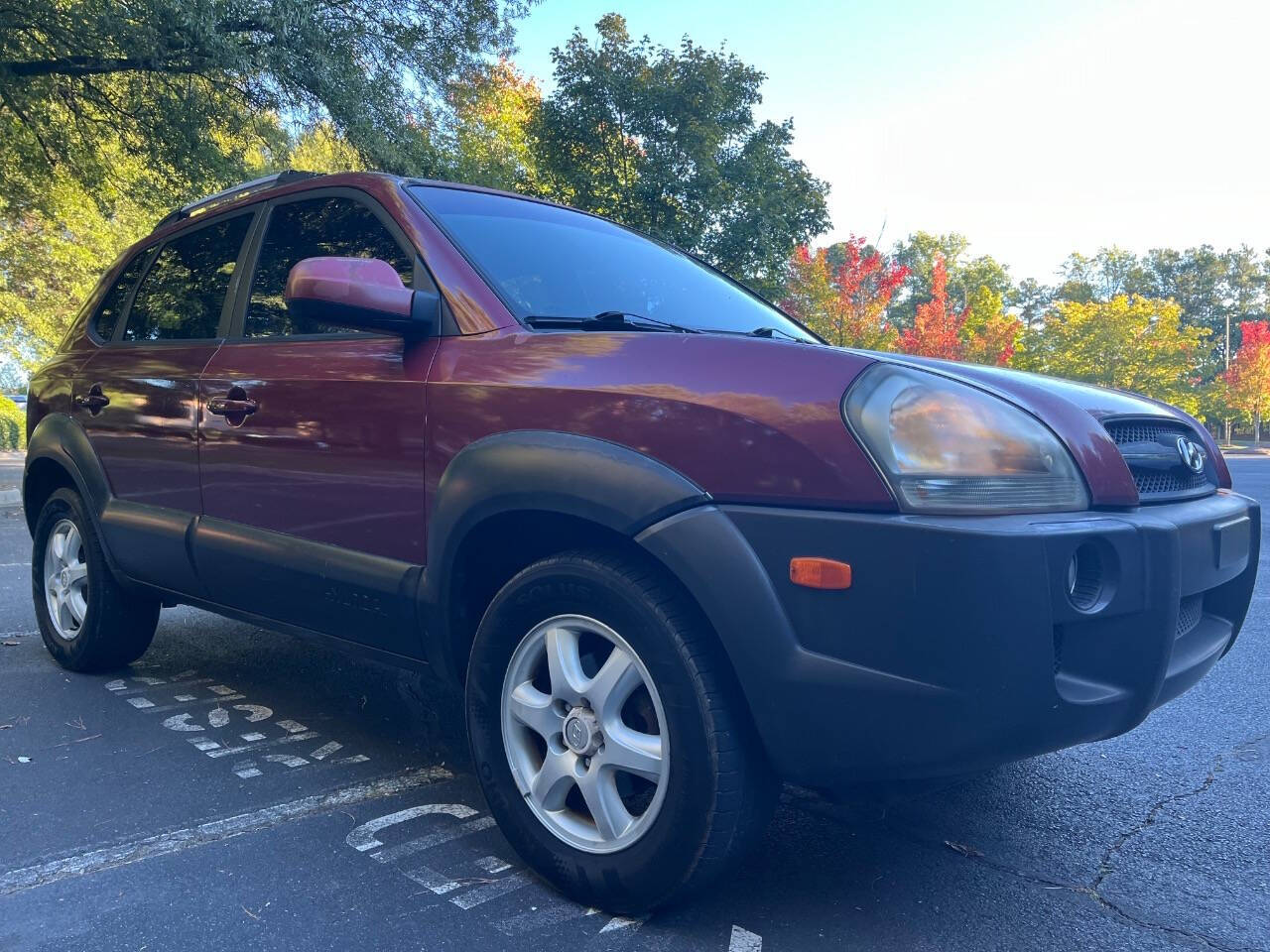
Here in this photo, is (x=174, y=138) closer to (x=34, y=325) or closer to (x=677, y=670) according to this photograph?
(x=34, y=325)

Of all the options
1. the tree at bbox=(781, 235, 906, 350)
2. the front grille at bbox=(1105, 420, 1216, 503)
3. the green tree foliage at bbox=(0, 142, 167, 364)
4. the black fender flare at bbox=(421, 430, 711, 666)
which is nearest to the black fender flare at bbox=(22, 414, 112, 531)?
the black fender flare at bbox=(421, 430, 711, 666)

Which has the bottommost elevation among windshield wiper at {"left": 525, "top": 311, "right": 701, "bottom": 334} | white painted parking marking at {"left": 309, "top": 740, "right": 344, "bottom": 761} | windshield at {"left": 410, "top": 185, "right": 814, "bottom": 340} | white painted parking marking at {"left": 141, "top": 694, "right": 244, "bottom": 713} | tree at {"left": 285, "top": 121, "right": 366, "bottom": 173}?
white painted parking marking at {"left": 141, "top": 694, "right": 244, "bottom": 713}

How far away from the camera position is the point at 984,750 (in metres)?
1.86

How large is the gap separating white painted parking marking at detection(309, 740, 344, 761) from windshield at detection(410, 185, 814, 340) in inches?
63.1

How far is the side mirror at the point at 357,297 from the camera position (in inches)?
96.7

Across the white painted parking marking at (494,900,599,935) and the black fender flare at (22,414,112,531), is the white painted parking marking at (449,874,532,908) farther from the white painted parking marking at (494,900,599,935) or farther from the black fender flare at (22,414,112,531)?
the black fender flare at (22,414,112,531)

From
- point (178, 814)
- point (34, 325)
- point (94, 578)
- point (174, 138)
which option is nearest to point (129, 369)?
point (94, 578)

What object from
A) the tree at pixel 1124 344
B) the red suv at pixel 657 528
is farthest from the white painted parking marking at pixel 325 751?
the tree at pixel 1124 344

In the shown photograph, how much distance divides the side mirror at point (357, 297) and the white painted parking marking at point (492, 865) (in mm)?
1332

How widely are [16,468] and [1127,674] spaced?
19877mm

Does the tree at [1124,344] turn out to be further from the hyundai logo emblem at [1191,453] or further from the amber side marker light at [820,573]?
the amber side marker light at [820,573]

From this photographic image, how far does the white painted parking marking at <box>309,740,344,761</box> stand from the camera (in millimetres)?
3195

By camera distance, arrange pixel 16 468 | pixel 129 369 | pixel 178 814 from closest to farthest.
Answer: pixel 178 814 < pixel 129 369 < pixel 16 468

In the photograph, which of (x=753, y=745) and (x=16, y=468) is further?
(x=16, y=468)
